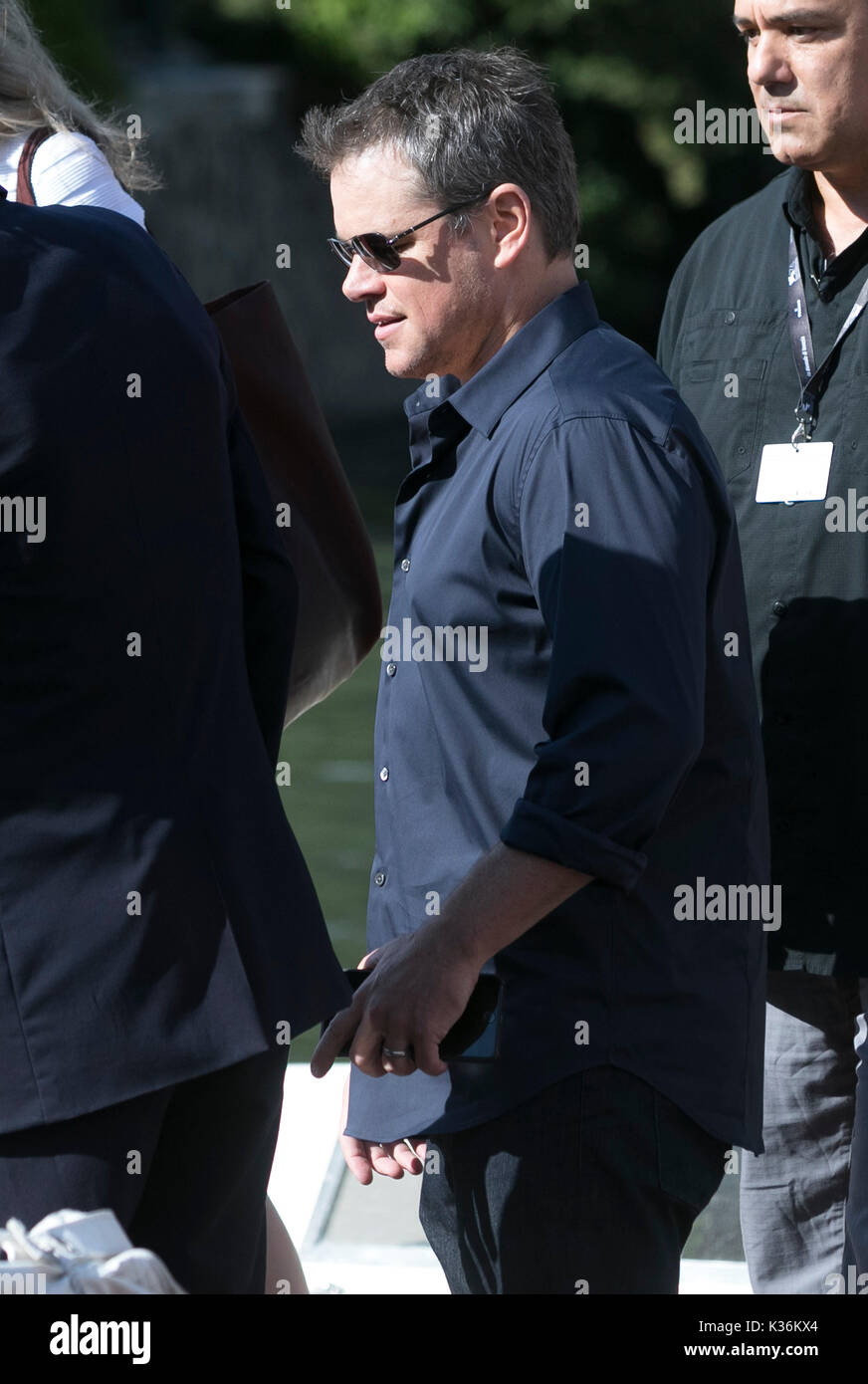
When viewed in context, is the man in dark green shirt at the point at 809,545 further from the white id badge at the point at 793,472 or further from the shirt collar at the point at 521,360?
the shirt collar at the point at 521,360

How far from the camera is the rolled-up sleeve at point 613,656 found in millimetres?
1782

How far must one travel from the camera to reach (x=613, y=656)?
1781 millimetres

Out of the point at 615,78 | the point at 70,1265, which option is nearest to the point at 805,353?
the point at 70,1265

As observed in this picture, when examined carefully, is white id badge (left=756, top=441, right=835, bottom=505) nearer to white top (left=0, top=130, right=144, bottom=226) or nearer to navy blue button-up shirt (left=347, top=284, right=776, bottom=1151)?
navy blue button-up shirt (left=347, top=284, right=776, bottom=1151)

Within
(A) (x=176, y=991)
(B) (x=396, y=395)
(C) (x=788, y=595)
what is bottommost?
(A) (x=176, y=991)

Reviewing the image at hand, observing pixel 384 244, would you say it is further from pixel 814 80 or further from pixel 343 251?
pixel 814 80

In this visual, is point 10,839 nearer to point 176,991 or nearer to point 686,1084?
point 176,991

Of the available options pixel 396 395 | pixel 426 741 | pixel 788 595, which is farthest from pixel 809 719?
pixel 396 395

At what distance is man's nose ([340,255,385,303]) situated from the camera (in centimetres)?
209

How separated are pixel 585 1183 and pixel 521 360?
90cm

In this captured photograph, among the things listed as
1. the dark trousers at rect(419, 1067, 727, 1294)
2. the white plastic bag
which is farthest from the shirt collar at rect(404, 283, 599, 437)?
the white plastic bag

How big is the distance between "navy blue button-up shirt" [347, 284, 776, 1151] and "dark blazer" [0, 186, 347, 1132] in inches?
11.7

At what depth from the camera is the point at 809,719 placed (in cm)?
248
